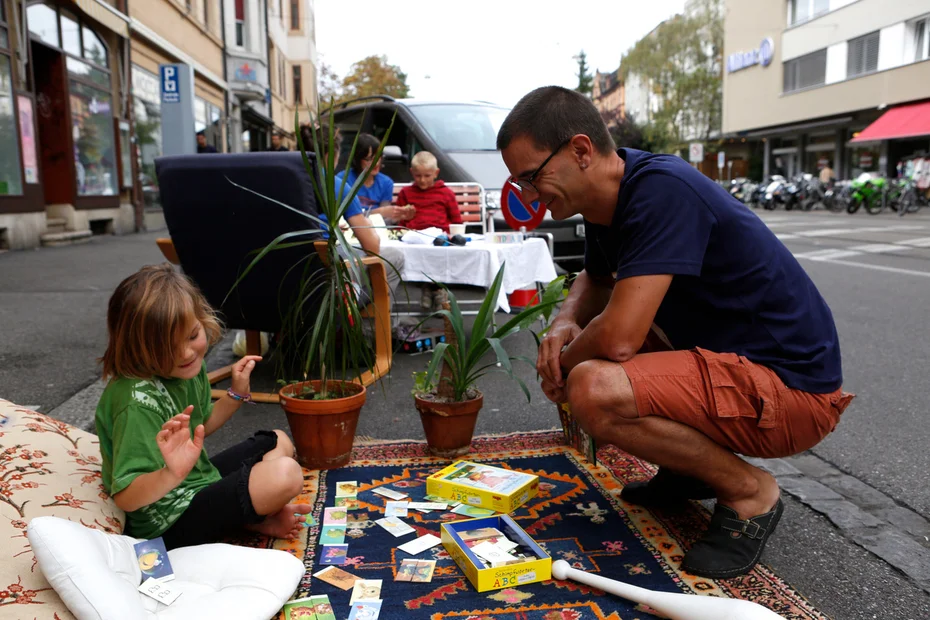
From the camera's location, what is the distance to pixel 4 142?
430 inches

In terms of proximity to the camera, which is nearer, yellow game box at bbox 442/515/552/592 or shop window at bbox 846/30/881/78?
yellow game box at bbox 442/515/552/592

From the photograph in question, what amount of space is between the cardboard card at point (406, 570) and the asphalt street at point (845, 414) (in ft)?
3.55

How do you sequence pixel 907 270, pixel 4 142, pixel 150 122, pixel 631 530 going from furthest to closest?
pixel 150 122
pixel 4 142
pixel 907 270
pixel 631 530

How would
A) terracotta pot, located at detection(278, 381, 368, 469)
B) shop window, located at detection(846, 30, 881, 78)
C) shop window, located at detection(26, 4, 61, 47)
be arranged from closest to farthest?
terracotta pot, located at detection(278, 381, 368, 469) → shop window, located at detection(26, 4, 61, 47) → shop window, located at detection(846, 30, 881, 78)

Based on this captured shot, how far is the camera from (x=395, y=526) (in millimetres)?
2594

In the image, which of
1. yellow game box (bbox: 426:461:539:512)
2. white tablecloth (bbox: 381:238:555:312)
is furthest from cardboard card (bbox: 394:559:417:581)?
white tablecloth (bbox: 381:238:555:312)

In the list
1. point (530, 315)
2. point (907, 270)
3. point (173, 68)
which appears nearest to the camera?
point (530, 315)

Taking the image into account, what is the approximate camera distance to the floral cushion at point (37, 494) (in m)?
1.82

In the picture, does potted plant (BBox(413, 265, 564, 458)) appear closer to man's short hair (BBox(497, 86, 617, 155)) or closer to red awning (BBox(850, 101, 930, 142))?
man's short hair (BBox(497, 86, 617, 155))

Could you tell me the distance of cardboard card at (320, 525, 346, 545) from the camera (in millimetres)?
2494

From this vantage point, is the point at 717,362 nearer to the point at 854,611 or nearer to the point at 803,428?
the point at 803,428

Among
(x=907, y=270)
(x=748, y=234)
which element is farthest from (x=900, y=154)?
(x=748, y=234)

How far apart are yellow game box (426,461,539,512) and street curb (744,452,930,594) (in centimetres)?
87

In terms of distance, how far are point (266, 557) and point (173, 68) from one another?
1193 cm
